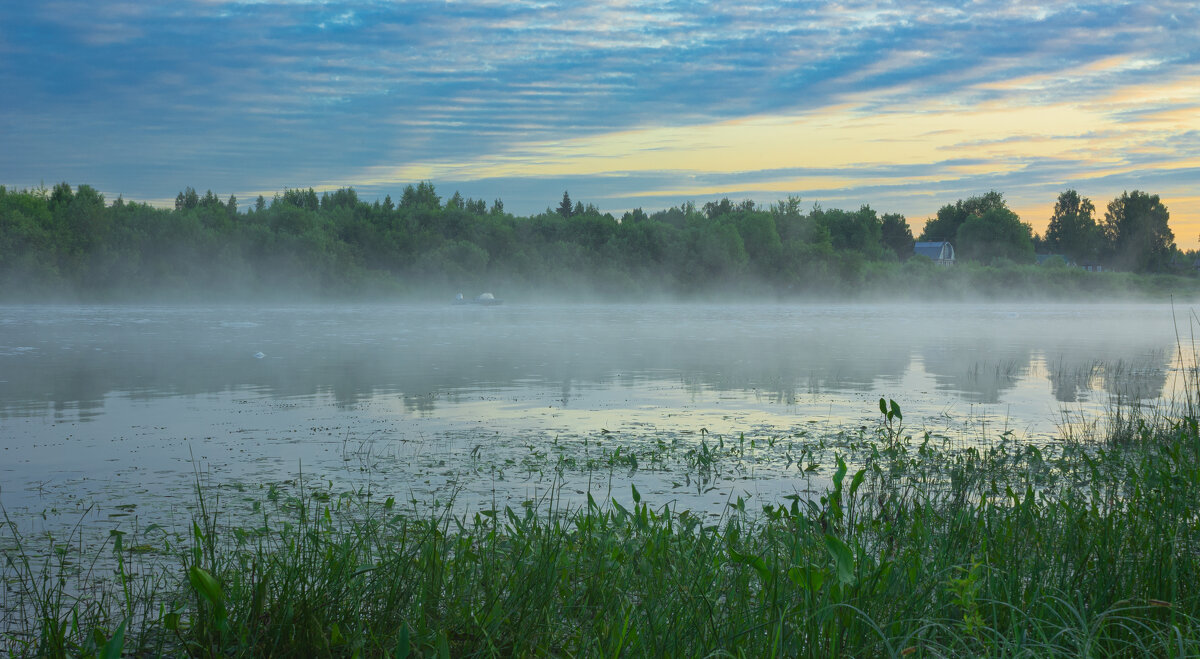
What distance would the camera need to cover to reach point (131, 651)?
11.4ft

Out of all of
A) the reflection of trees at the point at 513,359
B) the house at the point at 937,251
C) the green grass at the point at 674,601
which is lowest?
the reflection of trees at the point at 513,359

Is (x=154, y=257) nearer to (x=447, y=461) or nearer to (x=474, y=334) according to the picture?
(x=474, y=334)

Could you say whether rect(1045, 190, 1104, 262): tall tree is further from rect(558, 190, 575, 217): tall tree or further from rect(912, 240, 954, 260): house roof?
rect(558, 190, 575, 217): tall tree

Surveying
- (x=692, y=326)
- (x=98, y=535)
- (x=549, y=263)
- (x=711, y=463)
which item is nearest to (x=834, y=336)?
(x=692, y=326)

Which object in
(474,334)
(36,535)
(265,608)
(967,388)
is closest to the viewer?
(265,608)

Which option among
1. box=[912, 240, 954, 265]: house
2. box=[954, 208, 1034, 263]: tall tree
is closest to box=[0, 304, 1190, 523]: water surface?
box=[954, 208, 1034, 263]: tall tree

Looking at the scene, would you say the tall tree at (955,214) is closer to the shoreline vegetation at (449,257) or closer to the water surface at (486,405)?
the shoreline vegetation at (449,257)

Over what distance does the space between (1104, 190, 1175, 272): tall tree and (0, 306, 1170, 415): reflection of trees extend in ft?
282

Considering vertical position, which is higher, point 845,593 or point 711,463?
point 845,593

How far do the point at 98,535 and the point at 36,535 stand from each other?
0.36m

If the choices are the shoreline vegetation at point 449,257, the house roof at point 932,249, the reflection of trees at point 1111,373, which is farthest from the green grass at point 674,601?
the house roof at point 932,249

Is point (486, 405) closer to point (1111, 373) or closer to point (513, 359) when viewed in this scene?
point (513, 359)

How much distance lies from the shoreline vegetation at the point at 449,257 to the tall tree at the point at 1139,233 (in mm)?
3740

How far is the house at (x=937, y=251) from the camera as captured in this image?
381 ft
